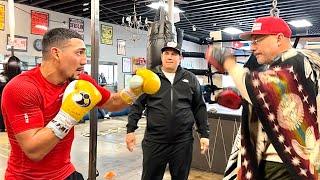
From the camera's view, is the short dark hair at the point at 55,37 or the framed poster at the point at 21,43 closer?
the short dark hair at the point at 55,37

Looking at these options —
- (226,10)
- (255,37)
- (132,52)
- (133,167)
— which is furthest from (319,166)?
(132,52)

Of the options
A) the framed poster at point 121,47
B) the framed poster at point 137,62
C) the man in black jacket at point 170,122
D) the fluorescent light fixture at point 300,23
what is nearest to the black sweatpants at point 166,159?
the man in black jacket at point 170,122

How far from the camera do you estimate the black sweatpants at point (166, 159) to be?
8.38ft

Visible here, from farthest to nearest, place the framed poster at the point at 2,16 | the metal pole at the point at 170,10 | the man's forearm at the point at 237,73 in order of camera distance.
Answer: the framed poster at the point at 2,16 < the metal pole at the point at 170,10 < the man's forearm at the point at 237,73

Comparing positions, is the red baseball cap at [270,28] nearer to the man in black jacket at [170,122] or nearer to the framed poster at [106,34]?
the man in black jacket at [170,122]

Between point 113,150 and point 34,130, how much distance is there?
4.59 meters

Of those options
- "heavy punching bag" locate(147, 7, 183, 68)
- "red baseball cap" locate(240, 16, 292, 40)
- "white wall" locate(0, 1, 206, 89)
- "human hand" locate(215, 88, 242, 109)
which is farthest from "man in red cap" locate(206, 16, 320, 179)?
"white wall" locate(0, 1, 206, 89)

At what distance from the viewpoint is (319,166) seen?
58.7 inches

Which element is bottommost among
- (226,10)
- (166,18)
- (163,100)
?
(163,100)

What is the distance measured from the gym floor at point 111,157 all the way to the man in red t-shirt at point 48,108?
268 cm

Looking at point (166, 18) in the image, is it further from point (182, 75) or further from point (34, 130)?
point (34, 130)

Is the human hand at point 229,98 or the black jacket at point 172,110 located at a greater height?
the human hand at point 229,98

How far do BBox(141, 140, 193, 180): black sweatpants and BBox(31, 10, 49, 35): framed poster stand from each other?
296 inches

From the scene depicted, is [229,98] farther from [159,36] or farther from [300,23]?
[300,23]
